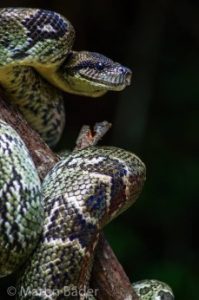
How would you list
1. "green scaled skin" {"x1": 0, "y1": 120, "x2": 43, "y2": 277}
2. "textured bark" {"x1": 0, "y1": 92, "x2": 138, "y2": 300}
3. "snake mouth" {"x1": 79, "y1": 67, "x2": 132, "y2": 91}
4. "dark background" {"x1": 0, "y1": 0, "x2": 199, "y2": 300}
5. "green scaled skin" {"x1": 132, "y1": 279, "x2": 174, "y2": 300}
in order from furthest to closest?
"dark background" {"x1": 0, "y1": 0, "x2": 199, "y2": 300}
"snake mouth" {"x1": 79, "y1": 67, "x2": 132, "y2": 91}
"green scaled skin" {"x1": 132, "y1": 279, "x2": 174, "y2": 300}
"textured bark" {"x1": 0, "y1": 92, "x2": 138, "y2": 300}
"green scaled skin" {"x1": 0, "y1": 120, "x2": 43, "y2": 277}

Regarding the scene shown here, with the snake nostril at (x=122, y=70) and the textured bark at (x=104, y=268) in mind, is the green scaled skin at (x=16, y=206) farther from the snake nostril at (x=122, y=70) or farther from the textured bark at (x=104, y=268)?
the snake nostril at (x=122, y=70)

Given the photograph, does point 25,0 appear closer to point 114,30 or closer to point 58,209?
point 114,30

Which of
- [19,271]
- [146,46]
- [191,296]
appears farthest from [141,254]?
[19,271]

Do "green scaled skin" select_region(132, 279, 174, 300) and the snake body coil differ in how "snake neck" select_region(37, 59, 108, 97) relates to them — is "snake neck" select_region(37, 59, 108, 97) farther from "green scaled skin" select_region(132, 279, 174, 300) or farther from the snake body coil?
"green scaled skin" select_region(132, 279, 174, 300)

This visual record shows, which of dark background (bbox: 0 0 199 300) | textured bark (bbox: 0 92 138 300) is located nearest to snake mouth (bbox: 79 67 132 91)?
textured bark (bbox: 0 92 138 300)

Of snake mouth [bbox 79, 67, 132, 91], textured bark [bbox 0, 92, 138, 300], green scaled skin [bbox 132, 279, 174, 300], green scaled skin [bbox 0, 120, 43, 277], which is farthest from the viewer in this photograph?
snake mouth [bbox 79, 67, 132, 91]

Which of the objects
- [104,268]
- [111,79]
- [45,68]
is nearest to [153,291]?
[104,268]

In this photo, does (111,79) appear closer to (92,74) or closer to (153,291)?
(92,74)
